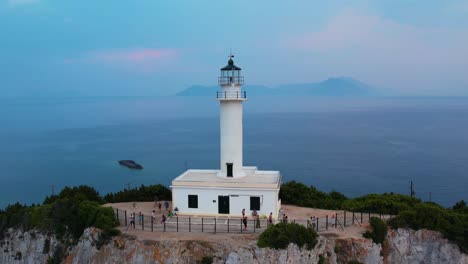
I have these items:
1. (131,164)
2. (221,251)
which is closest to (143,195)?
(221,251)

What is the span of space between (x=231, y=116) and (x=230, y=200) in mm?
4930

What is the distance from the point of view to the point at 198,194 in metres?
23.8

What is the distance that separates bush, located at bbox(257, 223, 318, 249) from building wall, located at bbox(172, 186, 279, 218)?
3907mm

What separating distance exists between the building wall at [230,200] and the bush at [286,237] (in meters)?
3.91

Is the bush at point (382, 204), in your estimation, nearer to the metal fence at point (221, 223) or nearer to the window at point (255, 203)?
the metal fence at point (221, 223)

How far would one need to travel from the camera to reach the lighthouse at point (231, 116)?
2494 centimetres

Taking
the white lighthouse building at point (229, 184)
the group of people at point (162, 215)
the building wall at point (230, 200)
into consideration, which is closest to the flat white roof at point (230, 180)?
the white lighthouse building at point (229, 184)

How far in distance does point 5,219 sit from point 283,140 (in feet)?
263

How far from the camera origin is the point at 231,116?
25.1 m

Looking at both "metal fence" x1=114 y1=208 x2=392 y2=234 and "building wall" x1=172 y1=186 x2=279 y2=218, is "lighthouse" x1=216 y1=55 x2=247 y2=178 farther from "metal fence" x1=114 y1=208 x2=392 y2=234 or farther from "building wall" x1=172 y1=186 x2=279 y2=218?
"metal fence" x1=114 y1=208 x2=392 y2=234

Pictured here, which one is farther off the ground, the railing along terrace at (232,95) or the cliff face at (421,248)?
the railing along terrace at (232,95)

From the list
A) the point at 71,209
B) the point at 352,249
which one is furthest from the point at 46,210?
the point at 352,249

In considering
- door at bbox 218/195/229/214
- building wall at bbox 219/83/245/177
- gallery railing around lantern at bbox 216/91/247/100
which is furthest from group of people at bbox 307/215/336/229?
gallery railing around lantern at bbox 216/91/247/100

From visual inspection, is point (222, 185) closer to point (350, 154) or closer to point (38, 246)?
point (38, 246)
